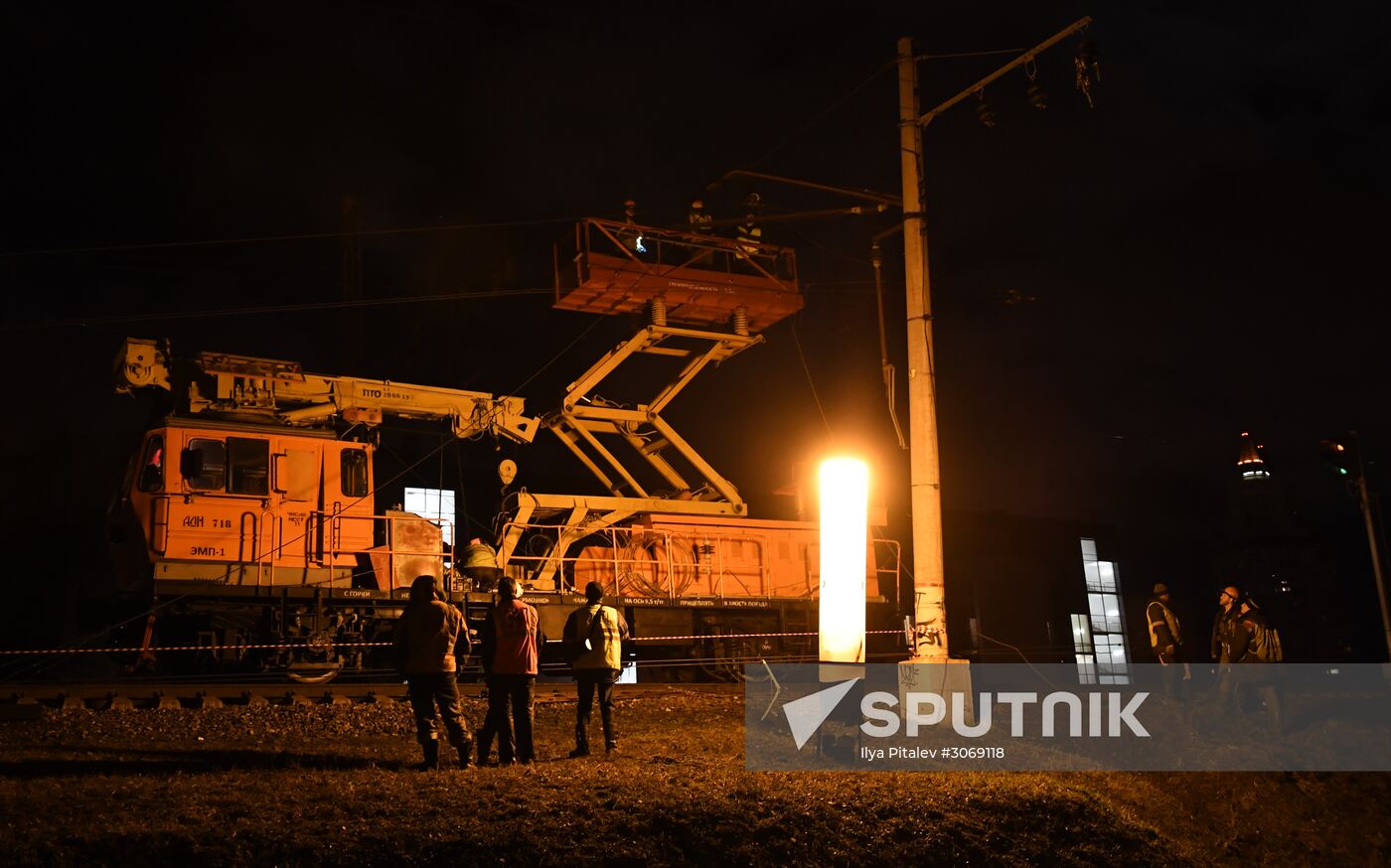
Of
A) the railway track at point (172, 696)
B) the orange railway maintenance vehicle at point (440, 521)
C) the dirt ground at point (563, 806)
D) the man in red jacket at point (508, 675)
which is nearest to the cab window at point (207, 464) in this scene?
the orange railway maintenance vehicle at point (440, 521)

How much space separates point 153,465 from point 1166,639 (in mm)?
14782

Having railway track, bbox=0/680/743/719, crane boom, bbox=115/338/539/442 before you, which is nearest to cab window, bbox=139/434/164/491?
crane boom, bbox=115/338/539/442

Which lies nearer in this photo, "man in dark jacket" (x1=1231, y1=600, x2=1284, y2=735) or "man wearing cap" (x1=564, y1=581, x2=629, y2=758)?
"man wearing cap" (x1=564, y1=581, x2=629, y2=758)

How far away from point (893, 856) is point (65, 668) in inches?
797

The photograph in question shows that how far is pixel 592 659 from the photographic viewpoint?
11562mm

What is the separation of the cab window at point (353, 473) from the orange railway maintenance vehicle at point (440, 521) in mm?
49

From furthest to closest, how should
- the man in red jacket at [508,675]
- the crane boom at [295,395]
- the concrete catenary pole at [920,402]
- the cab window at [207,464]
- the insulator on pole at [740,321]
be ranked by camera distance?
the insulator on pole at [740,321] → the crane boom at [295,395] → the cab window at [207,464] → the concrete catenary pole at [920,402] → the man in red jacket at [508,675]

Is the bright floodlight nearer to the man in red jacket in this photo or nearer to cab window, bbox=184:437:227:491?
the man in red jacket

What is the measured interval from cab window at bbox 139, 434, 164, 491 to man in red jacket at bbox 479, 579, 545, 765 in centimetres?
812

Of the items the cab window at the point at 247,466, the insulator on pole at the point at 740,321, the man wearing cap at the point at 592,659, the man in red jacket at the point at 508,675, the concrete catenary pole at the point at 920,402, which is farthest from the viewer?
the insulator on pole at the point at 740,321

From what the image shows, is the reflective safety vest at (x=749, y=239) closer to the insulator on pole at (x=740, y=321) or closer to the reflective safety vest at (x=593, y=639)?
the insulator on pole at (x=740, y=321)

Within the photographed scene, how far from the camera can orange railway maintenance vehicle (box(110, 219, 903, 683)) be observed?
54.1 ft

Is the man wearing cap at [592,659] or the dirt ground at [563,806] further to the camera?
the man wearing cap at [592,659]

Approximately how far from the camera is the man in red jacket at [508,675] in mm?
10750
